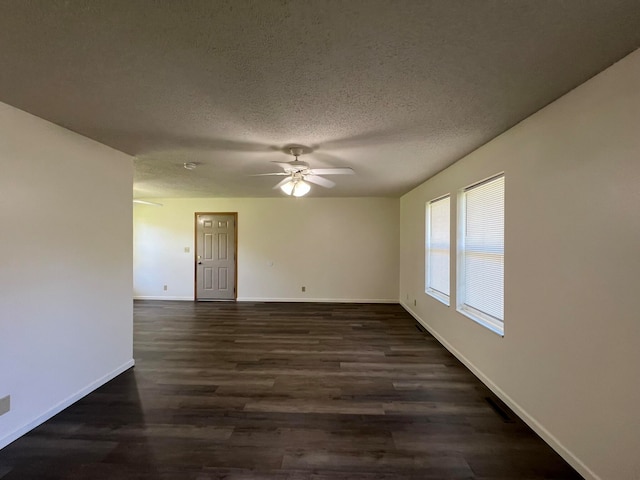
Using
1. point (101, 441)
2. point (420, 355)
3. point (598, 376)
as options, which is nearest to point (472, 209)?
point (420, 355)

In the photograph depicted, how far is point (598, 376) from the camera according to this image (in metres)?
1.65

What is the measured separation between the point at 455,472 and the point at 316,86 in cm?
249

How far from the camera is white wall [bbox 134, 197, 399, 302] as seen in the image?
652cm

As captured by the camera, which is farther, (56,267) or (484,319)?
(484,319)

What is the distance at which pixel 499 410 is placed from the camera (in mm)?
2424

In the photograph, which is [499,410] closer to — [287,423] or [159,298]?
[287,423]

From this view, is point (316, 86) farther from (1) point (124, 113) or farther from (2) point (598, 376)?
(2) point (598, 376)

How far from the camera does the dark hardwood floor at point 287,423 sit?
1.83 metres

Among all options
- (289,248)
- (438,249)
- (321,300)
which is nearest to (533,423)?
(438,249)

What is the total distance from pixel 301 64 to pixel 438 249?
3.63m

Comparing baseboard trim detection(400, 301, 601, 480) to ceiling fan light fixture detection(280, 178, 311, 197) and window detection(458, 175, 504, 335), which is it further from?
ceiling fan light fixture detection(280, 178, 311, 197)

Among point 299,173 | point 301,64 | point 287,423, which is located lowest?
point 287,423

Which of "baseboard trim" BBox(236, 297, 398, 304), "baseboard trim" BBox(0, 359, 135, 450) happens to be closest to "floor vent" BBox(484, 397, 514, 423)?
"baseboard trim" BBox(0, 359, 135, 450)

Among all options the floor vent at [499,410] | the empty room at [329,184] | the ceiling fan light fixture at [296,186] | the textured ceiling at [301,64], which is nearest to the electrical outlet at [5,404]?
the empty room at [329,184]
